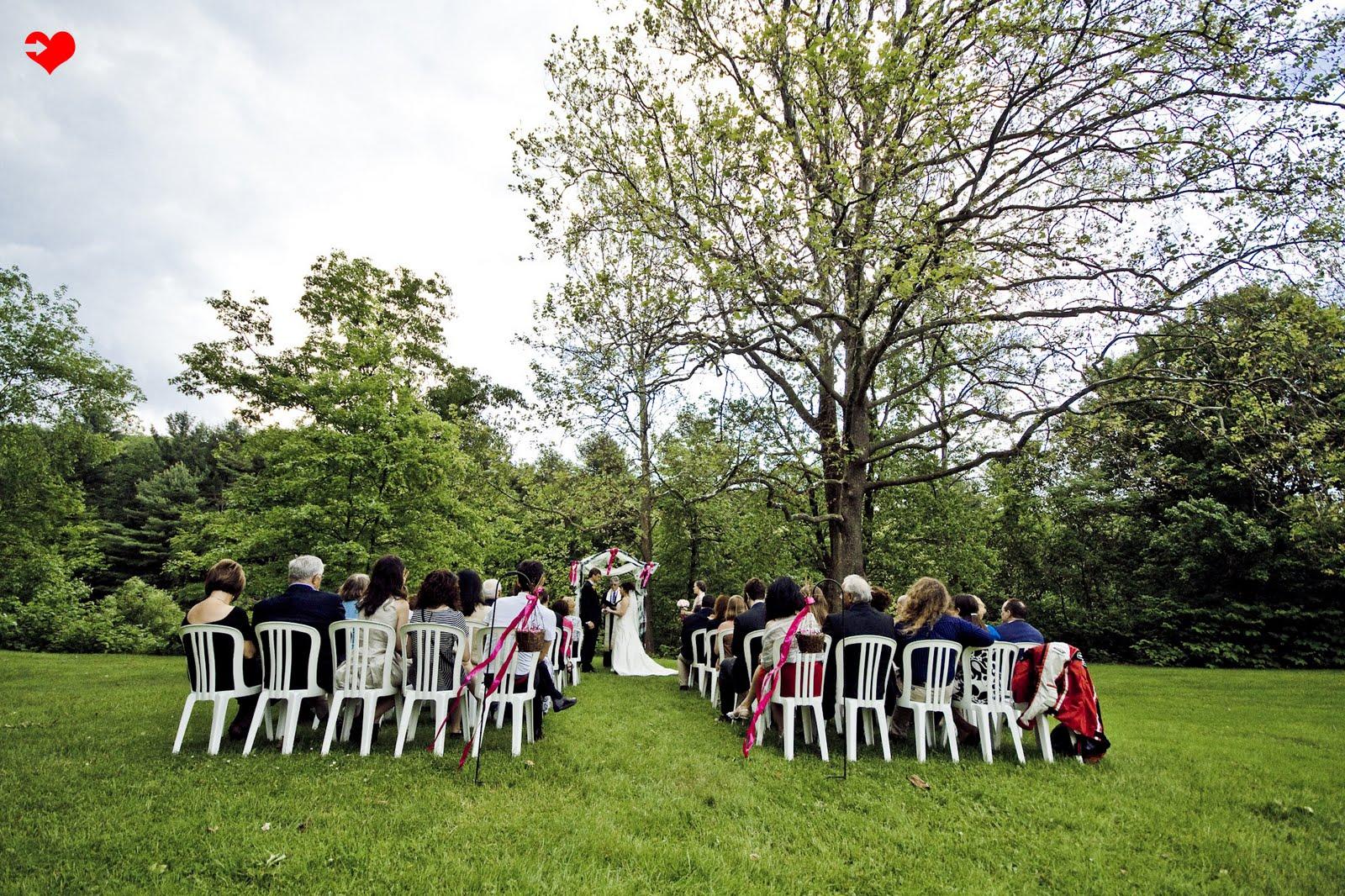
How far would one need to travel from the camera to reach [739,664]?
21.8 feet

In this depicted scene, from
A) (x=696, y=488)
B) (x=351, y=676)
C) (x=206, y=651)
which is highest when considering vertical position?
(x=696, y=488)

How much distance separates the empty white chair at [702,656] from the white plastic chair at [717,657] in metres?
0.10

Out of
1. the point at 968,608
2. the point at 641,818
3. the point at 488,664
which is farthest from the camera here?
the point at 968,608

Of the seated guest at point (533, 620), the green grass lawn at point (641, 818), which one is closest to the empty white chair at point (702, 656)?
the green grass lawn at point (641, 818)

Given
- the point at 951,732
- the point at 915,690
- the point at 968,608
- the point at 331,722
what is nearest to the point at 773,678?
the point at 915,690

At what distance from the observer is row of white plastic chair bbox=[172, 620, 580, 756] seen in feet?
15.5

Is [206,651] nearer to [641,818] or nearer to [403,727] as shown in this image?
[403,727]

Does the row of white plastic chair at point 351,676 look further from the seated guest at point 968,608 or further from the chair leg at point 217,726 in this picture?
the seated guest at point 968,608

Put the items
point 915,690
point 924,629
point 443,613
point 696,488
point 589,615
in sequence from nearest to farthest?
point 443,613 → point 915,690 → point 924,629 → point 589,615 → point 696,488

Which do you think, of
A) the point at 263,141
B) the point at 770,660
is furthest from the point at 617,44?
the point at 770,660

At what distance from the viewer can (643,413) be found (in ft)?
53.4

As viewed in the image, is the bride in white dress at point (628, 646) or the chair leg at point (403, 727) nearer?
the chair leg at point (403, 727)

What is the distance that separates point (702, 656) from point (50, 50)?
878 cm

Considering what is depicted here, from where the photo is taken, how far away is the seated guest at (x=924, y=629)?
5500 mm
